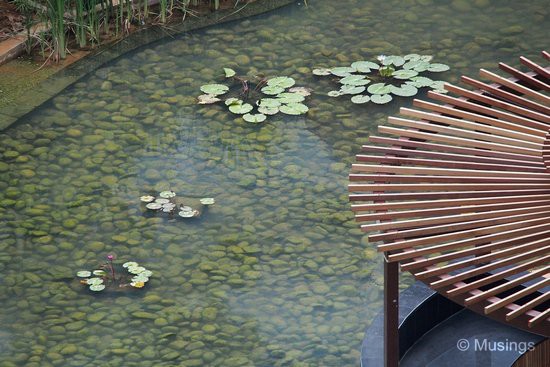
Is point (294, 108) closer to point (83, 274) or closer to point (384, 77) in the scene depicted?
point (384, 77)

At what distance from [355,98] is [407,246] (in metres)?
2.69

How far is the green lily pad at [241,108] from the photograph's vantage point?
18.0ft

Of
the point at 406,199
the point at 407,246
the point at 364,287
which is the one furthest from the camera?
the point at 364,287

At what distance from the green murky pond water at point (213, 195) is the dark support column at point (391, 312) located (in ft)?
2.32

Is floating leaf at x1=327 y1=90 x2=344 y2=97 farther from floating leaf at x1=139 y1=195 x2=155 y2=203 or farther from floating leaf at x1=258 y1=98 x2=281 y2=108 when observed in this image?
floating leaf at x1=139 y1=195 x2=155 y2=203

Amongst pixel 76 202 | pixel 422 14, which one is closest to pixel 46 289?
pixel 76 202

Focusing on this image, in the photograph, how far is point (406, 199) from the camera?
3.12 meters

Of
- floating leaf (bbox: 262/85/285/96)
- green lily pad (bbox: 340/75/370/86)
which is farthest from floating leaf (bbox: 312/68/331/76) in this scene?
floating leaf (bbox: 262/85/285/96)

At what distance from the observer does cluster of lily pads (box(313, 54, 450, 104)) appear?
5.58m

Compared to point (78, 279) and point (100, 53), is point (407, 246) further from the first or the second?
point (100, 53)

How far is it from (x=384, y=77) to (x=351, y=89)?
237mm

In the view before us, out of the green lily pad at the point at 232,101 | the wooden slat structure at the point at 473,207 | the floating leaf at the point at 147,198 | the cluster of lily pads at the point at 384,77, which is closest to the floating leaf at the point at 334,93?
the cluster of lily pads at the point at 384,77

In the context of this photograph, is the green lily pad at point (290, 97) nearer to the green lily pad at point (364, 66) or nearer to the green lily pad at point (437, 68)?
the green lily pad at point (364, 66)

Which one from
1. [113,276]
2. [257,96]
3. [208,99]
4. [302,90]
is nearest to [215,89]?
[208,99]
